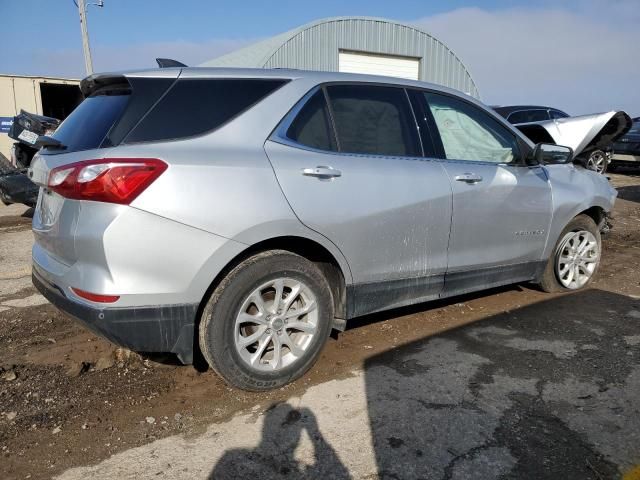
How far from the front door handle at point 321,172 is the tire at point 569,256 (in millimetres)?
2527

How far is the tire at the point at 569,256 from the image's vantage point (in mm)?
4625

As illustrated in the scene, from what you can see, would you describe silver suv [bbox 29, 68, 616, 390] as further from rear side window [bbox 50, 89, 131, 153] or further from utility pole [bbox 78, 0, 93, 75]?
utility pole [bbox 78, 0, 93, 75]

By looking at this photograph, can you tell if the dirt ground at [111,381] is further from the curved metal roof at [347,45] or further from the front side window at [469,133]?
the curved metal roof at [347,45]

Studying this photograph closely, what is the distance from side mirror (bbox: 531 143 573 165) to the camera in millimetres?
4102

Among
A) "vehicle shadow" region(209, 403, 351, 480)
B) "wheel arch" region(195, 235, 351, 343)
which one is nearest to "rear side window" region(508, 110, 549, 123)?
"wheel arch" region(195, 235, 351, 343)

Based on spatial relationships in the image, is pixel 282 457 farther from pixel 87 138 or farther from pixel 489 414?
pixel 87 138

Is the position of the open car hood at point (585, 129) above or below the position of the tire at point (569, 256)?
above

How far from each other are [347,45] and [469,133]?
15276mm

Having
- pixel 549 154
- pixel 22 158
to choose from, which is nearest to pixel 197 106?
pixel 549 154

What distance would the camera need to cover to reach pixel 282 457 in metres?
2.43

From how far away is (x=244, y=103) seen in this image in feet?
9.57

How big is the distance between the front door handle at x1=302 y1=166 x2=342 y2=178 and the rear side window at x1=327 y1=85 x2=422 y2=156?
20 centimetres

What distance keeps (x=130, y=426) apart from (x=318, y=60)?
16.7m

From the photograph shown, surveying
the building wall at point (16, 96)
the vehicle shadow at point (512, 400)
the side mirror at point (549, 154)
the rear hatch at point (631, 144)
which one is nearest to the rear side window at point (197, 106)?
the vehicle shadow at point (512, 400)
